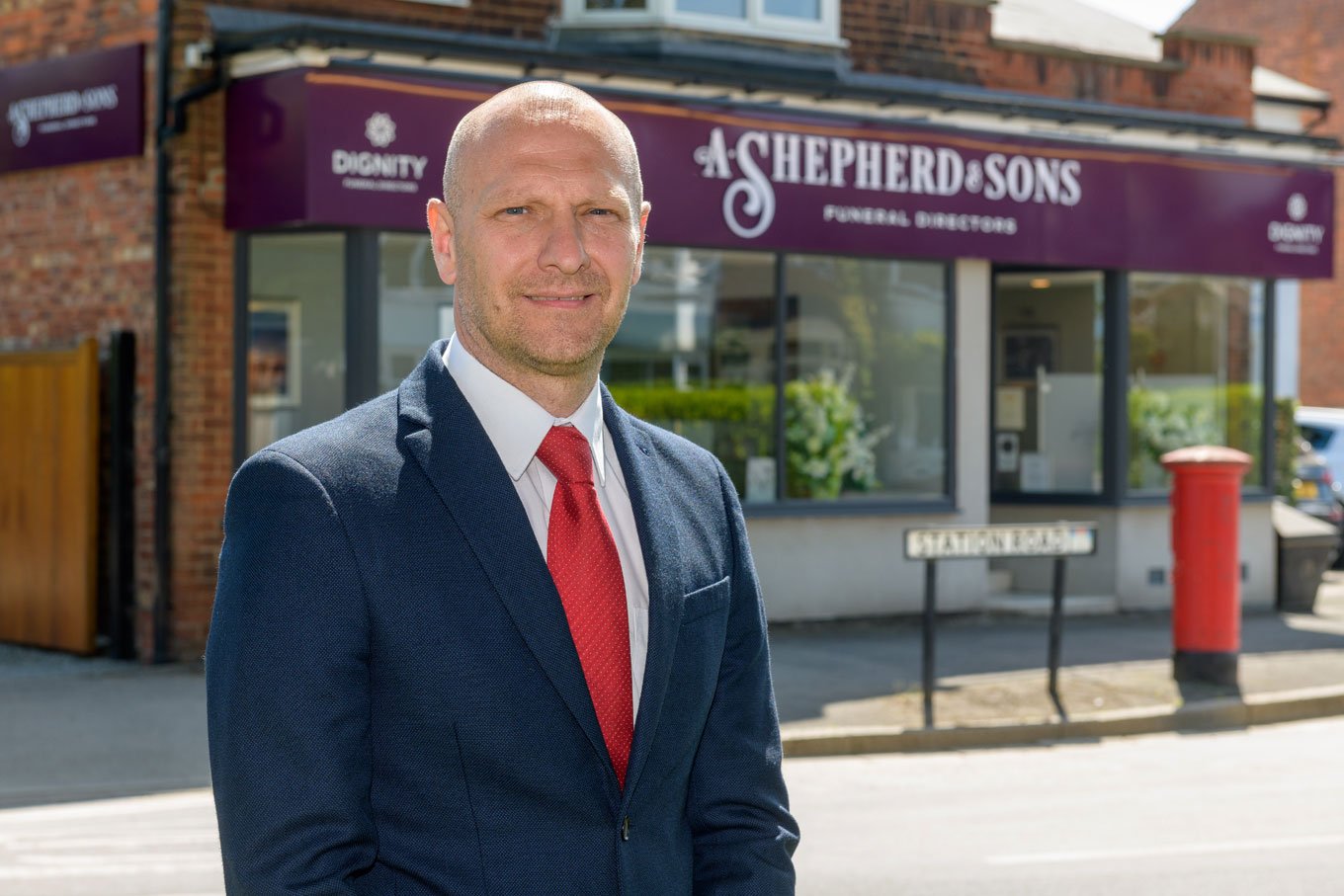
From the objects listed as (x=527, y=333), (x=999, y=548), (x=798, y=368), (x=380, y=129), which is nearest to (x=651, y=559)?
(x=527, y=333)

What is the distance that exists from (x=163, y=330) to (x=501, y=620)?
1086cm

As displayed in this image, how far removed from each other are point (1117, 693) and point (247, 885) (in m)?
10.2

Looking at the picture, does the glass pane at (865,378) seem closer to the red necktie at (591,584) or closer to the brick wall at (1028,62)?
the brick wall at (1028,62)

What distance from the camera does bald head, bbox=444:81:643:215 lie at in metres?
2.41

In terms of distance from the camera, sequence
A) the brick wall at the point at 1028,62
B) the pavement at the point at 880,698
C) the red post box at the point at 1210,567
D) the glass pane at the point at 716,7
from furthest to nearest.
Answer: the brick wall at the point at 1028,62 < the glass pane at the point at 716,7 < the red post box at the point at 1210,567 < the pavement at the point at 880,698

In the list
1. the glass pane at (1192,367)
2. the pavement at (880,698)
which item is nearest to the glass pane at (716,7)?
the glass pane at (1192,367)

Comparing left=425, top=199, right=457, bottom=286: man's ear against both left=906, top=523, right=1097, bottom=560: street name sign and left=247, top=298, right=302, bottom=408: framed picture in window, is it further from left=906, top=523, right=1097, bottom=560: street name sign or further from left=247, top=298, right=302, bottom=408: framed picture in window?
left=247, top=298, right=302, bottom=408: framed picture in window

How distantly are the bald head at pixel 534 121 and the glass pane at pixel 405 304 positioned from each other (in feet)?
34.0

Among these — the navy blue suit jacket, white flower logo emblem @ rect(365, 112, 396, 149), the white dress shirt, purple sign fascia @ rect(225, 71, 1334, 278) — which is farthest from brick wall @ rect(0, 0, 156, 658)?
the navy blue suit jacket

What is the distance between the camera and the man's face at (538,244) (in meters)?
2.41

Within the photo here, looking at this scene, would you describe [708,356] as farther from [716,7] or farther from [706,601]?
[706,601]

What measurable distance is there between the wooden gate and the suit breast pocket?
1109 centimetres

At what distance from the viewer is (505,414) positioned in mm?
2461

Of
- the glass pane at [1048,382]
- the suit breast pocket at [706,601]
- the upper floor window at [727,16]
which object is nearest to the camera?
the suit breast pocket at [706,601]
